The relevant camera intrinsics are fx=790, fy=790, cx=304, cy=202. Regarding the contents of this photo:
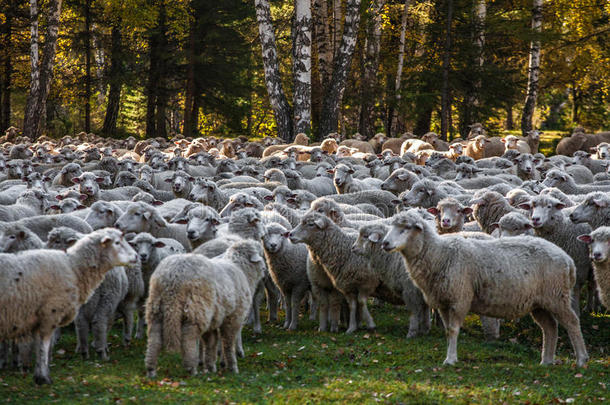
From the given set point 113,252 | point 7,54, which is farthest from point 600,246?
point 7,54

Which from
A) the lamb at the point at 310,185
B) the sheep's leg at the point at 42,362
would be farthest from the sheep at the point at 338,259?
the lamb at the point at 310,185

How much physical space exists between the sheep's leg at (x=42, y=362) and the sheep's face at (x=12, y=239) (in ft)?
5.26

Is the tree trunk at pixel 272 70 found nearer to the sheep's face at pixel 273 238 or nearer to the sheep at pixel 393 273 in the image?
the sheep's face at pixel 273 238

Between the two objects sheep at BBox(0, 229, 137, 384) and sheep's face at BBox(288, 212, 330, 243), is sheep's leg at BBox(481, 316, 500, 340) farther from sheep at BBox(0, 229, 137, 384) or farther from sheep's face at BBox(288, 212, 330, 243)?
sheep at BBox(0, 229, 137, 384)

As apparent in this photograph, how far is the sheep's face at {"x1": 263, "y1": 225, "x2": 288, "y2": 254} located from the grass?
115 centimetres

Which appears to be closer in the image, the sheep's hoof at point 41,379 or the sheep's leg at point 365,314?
the sheep's hoof at point 41,379

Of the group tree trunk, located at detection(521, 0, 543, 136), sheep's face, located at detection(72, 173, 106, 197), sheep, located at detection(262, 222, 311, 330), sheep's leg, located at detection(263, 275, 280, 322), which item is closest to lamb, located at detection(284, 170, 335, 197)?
sheep's face, located at detection(72, 173, 106, 197)

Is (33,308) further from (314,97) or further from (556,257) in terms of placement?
(314,97)

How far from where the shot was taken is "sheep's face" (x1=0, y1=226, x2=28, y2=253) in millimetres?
8727

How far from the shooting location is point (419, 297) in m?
10.1

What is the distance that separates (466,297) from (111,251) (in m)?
3.84

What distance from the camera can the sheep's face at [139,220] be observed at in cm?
1130

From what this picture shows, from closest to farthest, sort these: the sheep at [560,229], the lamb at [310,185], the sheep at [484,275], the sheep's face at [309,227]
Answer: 1. the sheep at [484,275]
2. the sheep's face at [309,227]
3. the sheep at [560,229]
4. the lamb at [310,185]

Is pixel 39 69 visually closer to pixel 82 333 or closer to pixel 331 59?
pixel 331 59
